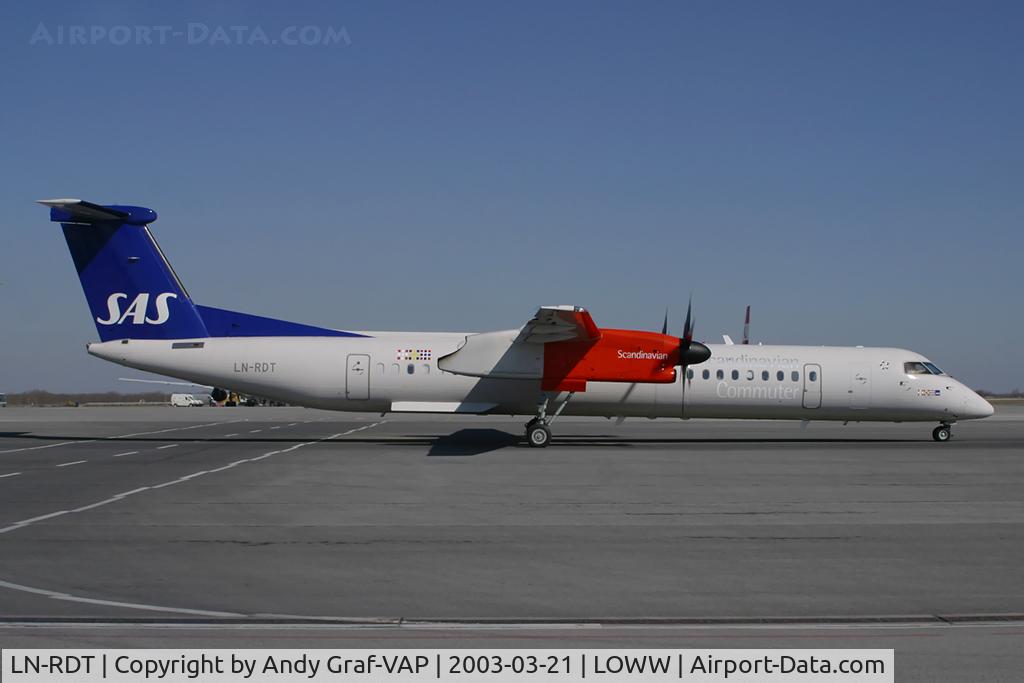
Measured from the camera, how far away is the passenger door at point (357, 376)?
2519 centimetres

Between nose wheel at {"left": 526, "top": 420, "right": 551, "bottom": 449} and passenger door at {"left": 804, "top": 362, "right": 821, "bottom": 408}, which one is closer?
nose wheel at {"left": 526, "top": 420, "right": 551, "bottom": 449}

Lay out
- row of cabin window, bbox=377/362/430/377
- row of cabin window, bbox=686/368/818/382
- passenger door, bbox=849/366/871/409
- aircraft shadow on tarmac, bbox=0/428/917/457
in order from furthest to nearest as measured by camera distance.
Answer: passenger door, bbox=849/366/871/409, row of cabin window, bbox=686/368/818/382, aircraft shadow on tarmac, bbox=0/428/917/457, row of cabin window, bbox=377/362/430/377

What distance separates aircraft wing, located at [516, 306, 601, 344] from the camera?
22.5 meters

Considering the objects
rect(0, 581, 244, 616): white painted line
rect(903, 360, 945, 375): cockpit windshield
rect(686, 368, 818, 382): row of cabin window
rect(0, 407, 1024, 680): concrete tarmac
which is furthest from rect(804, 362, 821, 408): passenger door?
rect(0, 581, 244, 616): white painted line

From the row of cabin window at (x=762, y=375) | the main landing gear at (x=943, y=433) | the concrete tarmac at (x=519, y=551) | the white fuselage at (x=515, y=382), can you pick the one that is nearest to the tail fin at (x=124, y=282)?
the white fuselage at (x=515, y=382)

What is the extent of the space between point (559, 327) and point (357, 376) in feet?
20.5

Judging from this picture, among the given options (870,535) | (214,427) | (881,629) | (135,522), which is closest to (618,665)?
(881,629)

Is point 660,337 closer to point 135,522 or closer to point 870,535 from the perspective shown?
point 870,535

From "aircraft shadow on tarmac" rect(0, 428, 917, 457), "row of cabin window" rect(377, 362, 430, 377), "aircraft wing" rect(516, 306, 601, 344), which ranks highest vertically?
"aircraft wing" rect(516, 306, 601, 344)

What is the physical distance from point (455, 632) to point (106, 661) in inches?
92.2

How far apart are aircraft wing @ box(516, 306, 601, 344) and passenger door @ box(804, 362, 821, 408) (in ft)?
22.7

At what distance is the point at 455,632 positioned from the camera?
20.6 feet

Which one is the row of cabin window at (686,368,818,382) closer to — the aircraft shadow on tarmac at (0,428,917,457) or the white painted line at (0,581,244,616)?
the aircraft shadow on tarmac at (0,428,917,457)
